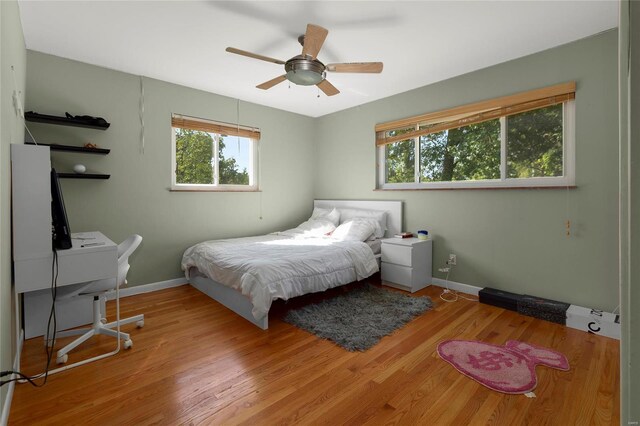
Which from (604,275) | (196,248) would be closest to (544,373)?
(604,275)

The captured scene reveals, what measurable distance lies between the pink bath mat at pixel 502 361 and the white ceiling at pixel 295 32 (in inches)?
98.4

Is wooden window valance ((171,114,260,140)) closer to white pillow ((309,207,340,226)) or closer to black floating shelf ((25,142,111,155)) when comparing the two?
black floating shelf ((25,142,111,155))

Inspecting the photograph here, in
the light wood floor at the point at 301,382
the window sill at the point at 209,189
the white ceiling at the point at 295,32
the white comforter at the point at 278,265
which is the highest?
the white ceiling at the point at 295,32

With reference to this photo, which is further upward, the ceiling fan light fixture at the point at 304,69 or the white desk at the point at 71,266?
the ceiling fan light fixture at the point at 304,69

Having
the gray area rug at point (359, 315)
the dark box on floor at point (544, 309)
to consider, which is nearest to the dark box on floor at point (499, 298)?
the dark box on floor at point (544, 309)

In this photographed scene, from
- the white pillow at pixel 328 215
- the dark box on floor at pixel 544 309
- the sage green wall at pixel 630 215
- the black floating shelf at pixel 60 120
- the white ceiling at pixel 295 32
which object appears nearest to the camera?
the sage green wall at pixel 630 215

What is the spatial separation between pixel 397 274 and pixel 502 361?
1564mm

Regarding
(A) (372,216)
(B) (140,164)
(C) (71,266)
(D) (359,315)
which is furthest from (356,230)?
(C) (71,266)

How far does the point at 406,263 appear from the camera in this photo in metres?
3.54

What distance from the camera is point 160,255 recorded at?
374 centimetres

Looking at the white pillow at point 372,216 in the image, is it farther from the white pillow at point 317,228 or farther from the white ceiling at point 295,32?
the white ceiling at point 295,32

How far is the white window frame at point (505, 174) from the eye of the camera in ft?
9.34

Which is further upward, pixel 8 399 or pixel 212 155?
pixel 212 155

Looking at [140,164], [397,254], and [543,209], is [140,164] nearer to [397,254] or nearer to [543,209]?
[397,254]
